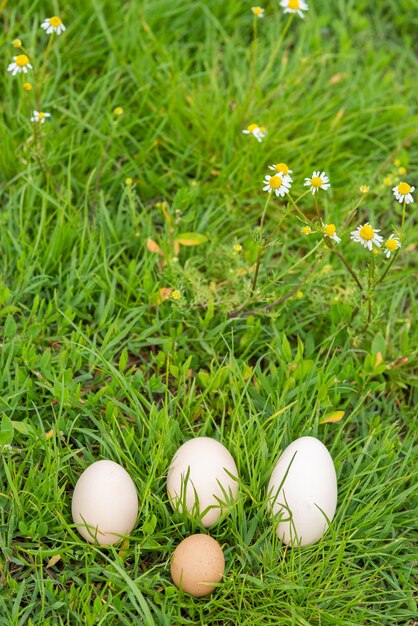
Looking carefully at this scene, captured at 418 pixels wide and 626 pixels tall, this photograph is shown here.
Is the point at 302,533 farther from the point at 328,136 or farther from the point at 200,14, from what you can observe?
the point at 200,14

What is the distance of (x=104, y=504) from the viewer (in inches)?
68.4

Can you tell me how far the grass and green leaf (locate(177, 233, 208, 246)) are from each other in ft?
0.16

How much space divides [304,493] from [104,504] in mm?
494

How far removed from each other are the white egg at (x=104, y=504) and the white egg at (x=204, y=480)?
0.12 m

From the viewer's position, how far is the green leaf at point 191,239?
7.80 ft

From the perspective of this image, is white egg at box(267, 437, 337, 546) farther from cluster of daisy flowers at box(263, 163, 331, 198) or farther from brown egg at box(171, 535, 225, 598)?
cluster of daisy flowers at box(263, 163, 331, 198)

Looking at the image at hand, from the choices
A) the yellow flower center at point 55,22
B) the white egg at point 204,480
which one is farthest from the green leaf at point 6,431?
the yellow flower center at point 55,22

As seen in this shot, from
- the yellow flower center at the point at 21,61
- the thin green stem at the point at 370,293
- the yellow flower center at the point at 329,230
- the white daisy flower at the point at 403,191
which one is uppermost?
the yellow flower center at the point at 21,61

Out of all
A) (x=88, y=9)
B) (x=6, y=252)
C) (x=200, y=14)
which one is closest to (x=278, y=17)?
(x=200, y=14)

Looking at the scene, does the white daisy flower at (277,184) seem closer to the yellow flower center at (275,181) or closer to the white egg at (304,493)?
the yellow flower center at (275,181)

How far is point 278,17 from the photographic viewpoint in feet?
10.1

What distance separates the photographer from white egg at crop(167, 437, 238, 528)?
179 centimetres

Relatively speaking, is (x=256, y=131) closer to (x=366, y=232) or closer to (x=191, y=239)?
(x=191, y=239)

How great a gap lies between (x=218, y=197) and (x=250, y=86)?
0.47 m
